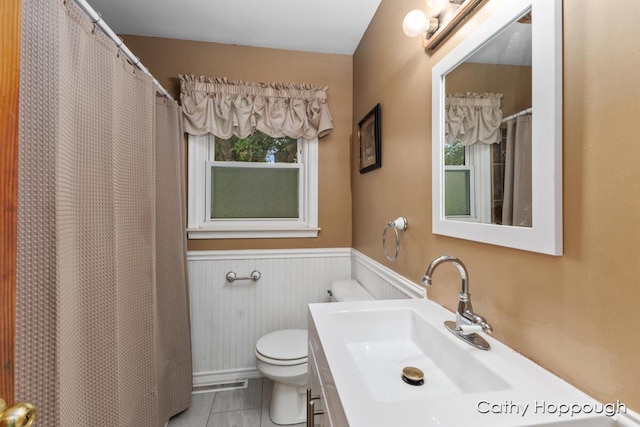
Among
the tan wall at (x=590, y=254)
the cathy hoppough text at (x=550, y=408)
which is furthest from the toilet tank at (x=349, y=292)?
the cathy hoppough text at (x=550, y=408)

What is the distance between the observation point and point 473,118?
894mm

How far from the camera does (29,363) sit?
2.42 ft

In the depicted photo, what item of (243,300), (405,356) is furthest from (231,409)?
(405,356)

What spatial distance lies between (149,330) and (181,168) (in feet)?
3.23

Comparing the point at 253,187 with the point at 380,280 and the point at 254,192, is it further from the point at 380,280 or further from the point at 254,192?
the point at 380,280

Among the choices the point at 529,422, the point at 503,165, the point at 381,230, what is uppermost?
the point at 503,165

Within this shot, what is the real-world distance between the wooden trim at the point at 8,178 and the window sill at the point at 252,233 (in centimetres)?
156

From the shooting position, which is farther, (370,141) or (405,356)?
(370,141)

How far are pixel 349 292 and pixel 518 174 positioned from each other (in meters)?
1.27

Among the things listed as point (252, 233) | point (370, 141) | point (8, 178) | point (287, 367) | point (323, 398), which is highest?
point (370, 141)

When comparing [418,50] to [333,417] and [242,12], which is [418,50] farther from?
[333,417]

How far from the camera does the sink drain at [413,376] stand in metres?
0.78

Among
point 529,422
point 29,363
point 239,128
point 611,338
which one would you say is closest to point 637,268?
point 611,338

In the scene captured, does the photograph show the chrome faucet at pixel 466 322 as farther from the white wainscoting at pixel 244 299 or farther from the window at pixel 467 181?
the white wainscoting at pixel 244 299
